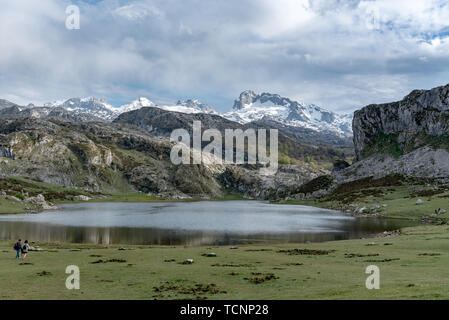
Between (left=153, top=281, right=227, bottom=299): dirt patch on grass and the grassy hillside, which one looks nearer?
the grassy hillside

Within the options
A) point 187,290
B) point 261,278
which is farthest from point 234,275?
point 187,290

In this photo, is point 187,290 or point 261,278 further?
point 261,278

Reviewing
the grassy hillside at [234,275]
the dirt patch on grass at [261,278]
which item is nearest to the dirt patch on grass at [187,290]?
the grassy hillside at [234,275]

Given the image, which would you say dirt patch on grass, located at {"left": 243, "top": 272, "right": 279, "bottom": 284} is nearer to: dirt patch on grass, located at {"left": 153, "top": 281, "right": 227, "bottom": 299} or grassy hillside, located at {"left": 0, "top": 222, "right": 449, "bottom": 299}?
grassy hillside, located at {"left": 0, "top": 222, "right": 449, "bottom": 299}

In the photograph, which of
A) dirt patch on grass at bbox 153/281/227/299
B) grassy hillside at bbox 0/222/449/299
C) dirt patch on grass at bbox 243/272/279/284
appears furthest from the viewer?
dirt patch on grass at bbox 243/272/279/284

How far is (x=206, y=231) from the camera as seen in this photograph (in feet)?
325

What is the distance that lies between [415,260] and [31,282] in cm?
4109

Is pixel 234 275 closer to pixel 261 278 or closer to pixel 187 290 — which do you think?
pixel 261 278

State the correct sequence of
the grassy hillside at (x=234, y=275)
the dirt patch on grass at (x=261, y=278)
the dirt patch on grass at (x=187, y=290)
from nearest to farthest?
the grassy hillside at (x=234, y=275)
the dirt patch on grass at (x=187, y=290)
the dirt patch on grass at (x=261, y=278)

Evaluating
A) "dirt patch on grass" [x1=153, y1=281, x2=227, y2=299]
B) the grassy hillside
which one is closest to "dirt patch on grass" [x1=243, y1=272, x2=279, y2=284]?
the grassy hillside

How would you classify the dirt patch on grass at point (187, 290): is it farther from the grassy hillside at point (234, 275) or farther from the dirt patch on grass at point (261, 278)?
the dirt patch on grass at point (261, 278)

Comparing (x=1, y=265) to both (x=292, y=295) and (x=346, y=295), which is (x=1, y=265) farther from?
(x=346, y=295)

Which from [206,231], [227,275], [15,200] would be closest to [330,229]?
[206,231]
